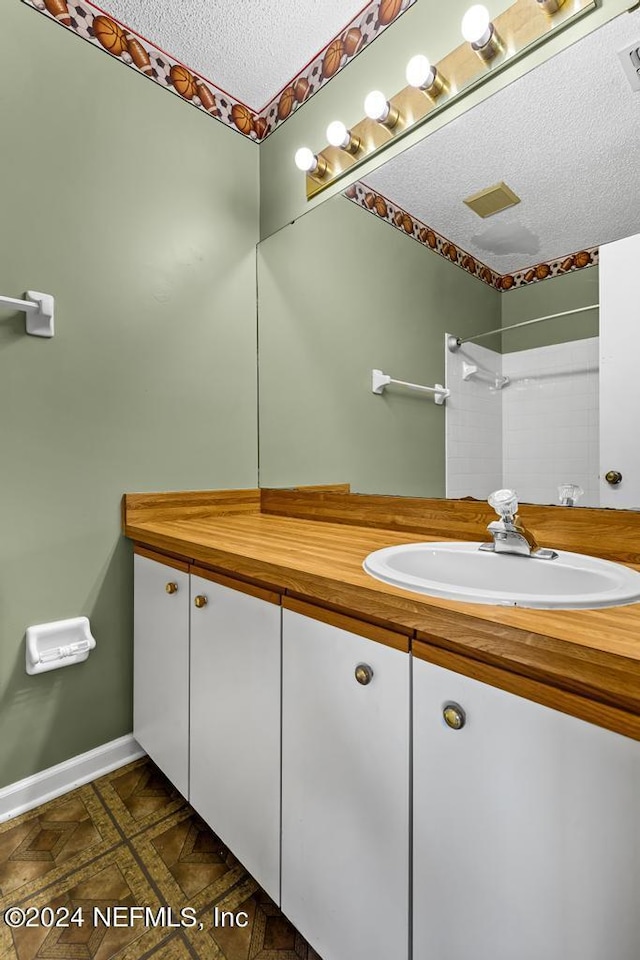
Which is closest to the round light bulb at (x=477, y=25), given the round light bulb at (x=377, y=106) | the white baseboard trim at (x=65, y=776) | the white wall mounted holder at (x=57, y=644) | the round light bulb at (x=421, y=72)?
the round light bulb at (x=421, y=72)

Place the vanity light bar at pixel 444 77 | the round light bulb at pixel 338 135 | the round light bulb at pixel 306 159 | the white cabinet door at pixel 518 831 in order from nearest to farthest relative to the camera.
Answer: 1. the white cabinet door at pixel 518 831
2. the vanity light bar at pixel 444 77
3. the round light bulb at pixel 338 135
4. the round light bulb at pixel 306 159

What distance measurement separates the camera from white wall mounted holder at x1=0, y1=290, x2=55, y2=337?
128 centimetres

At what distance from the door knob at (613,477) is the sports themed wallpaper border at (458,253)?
0.44 metres

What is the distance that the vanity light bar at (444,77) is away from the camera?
1.08 meters

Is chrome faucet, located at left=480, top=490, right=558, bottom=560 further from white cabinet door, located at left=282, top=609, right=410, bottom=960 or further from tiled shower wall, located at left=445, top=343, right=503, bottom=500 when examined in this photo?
white cabinet door, located at left=282, top=609, right=410, bottom=960

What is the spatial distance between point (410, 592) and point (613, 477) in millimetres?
576

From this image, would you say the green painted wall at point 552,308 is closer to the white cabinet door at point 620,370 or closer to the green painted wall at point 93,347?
the white cabinet door at point 620,370

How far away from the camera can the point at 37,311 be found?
1299 mm

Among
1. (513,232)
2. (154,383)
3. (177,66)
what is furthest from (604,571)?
(177,66)

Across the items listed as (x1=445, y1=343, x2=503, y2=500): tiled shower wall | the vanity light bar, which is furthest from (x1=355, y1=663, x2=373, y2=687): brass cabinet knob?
the vanity light bar

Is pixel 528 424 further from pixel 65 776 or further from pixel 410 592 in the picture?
pixel 65 776

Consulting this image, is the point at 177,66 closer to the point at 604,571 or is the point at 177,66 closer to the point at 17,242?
the point at 17,242

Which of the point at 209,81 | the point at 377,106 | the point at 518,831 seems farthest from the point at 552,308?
the point at 209,81

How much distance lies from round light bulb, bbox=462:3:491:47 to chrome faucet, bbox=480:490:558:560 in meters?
1.11
